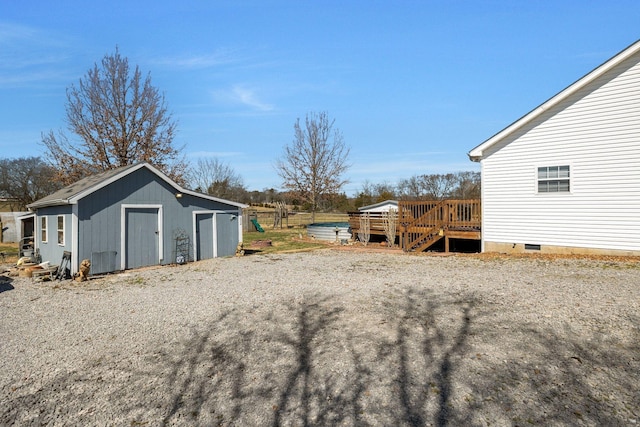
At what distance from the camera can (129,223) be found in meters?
12.7

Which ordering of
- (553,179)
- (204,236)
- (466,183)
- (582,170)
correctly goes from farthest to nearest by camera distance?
(466,183), (204,236), (553,179), (582,170)

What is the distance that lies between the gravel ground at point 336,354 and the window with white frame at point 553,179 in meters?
3.72

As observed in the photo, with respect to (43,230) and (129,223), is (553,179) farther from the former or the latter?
(43,230)

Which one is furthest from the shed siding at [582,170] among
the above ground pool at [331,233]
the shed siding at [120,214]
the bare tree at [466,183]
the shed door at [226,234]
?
the bare tree at [466,183]

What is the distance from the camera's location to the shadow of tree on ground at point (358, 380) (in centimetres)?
358

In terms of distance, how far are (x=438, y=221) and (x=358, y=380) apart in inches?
450

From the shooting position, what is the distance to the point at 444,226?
14.7 metres

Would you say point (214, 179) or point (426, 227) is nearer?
point (426, 227)

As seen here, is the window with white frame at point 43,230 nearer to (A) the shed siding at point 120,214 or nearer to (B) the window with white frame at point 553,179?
(A) the shed siding at point 120,214

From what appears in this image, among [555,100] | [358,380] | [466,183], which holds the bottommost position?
[358,380]

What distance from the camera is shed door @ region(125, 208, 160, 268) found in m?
12.7

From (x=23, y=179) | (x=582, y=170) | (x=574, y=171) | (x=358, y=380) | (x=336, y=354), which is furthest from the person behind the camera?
(x=23, y=179)

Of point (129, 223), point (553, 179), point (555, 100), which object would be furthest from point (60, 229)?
point (555, 100)

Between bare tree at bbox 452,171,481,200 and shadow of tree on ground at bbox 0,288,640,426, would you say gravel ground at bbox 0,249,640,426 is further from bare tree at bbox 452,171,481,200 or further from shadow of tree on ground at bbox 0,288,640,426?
bare tree at bbox 452,171,481,200
